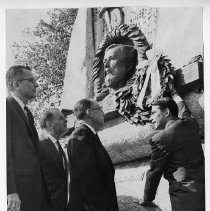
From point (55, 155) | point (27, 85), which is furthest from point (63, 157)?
point (27, 85)

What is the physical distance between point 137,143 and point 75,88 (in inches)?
29.1

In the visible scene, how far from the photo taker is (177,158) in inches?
171

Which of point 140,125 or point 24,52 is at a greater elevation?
point 24,52

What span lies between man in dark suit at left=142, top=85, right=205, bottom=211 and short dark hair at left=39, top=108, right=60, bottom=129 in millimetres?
918

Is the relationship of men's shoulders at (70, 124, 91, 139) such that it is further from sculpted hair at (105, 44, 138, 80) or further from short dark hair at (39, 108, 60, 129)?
sculpted hair at (105, 44, 138, 80)

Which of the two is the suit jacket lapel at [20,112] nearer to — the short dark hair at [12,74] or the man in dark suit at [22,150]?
the man in dark suit at [22,150]

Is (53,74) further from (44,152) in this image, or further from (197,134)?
(197,134)

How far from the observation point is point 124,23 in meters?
4.68

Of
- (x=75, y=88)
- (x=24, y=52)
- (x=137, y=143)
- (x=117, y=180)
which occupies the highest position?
(x=24, y=52)

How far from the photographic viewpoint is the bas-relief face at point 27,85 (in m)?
4.64

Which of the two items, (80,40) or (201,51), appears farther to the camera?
(80,40)

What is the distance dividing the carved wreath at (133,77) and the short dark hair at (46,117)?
42 centimetres

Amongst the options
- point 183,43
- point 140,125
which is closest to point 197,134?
point 140,125

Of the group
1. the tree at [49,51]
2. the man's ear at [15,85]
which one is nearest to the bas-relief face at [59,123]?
the tree at [49,51]
